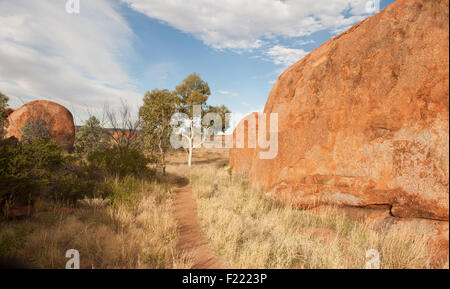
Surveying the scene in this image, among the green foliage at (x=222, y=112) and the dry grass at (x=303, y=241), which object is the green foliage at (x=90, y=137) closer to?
the green foliage at (x=222, y=112)

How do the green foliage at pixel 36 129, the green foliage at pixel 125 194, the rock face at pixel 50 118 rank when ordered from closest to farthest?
the green foliage at pixel 125 194 → the green foliage at pixel 36 129 → the rock face at pixel 50 118

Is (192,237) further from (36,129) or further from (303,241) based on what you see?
(36,129)

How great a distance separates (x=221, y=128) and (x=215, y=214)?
20940mm

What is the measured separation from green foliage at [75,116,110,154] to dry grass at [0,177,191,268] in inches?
522

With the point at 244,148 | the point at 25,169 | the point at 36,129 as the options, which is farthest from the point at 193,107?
the point at 25,169

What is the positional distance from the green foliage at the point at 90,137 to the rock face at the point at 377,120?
15765 mm

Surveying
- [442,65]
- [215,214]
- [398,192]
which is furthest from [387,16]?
[215,214]

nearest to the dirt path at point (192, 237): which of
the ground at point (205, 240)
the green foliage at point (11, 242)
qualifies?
the ground at point (205, 240)

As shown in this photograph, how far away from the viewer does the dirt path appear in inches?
130

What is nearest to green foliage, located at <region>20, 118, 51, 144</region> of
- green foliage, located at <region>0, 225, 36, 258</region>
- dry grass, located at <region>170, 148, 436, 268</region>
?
green foliage, located at <region>0, 225, 36, 258</region>

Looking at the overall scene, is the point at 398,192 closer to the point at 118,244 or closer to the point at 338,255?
the point at 338,255

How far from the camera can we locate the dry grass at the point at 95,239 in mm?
2992

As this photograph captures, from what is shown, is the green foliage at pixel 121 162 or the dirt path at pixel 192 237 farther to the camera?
the green foliage at pixel 121 162

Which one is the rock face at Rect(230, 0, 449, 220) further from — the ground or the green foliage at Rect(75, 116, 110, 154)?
the green foliage at Rect(75, 116, 110, 154)
